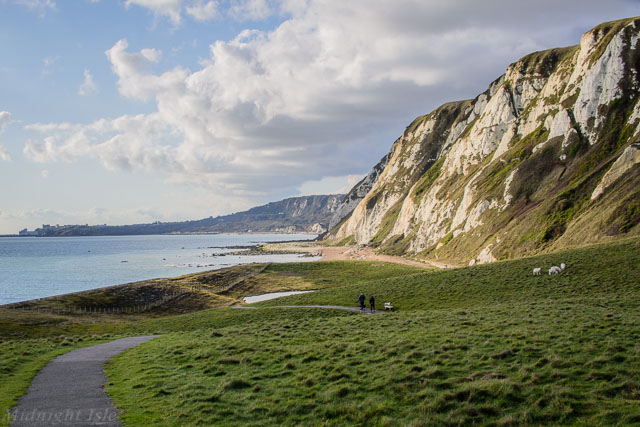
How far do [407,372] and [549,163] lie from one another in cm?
9197

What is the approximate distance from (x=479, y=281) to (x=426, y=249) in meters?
75.8

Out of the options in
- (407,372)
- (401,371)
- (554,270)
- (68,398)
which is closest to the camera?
(68,398)

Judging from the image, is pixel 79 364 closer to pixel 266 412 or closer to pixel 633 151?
pixel 266 412

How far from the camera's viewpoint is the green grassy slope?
11.2 meters

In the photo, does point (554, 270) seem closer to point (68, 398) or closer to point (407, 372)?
point (407, 372)

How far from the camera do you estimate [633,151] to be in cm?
7131

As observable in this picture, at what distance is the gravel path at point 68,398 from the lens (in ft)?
39.3

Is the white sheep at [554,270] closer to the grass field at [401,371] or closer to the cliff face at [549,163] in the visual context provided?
the grass field at [401,371]

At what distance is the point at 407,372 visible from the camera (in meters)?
14.6

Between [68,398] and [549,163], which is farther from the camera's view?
[549,163]

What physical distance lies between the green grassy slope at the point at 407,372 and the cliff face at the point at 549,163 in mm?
48115

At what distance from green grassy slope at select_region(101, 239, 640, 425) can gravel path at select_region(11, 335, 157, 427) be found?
702 millimetres

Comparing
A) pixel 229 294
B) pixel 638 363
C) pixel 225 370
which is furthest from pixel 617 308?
pixel 229 294

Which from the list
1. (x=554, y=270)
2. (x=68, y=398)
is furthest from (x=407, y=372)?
(x=554, y=270)
